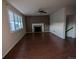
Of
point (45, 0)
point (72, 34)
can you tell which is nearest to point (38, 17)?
point (72, 34)

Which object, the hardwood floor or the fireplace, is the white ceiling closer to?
the hardwood floor

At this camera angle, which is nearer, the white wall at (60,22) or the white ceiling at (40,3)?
the white ceiling at (40,3)

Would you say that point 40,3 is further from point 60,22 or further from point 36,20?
point 36,20

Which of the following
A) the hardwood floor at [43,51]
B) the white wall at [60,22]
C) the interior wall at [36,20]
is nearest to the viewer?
the hardwood floor at [43,51]

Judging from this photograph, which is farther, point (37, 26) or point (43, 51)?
point (37, 26)

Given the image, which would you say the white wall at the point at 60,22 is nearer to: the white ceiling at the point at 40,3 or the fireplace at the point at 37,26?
the white ceiling at the point at 40,3

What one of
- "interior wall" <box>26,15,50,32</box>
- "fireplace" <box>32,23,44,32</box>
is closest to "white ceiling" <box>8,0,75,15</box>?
"interior wall" <box>26,15,50,32</box>

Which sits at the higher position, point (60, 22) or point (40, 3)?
point (40, 3)

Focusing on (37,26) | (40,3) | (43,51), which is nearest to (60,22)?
(40,3)

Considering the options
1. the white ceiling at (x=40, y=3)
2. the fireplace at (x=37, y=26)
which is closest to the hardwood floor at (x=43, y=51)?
the white ceiling at (x=40, y=3)

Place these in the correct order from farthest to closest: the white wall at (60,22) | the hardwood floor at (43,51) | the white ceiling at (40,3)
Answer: the white wall at (60,22) → the white ceiling at (40,3) → the hardwood floor at (43,51)

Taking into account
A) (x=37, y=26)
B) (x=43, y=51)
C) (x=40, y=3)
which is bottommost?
(x=43, y=51)

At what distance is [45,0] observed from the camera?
520 centimetres

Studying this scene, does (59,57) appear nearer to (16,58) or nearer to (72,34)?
(16,58)
